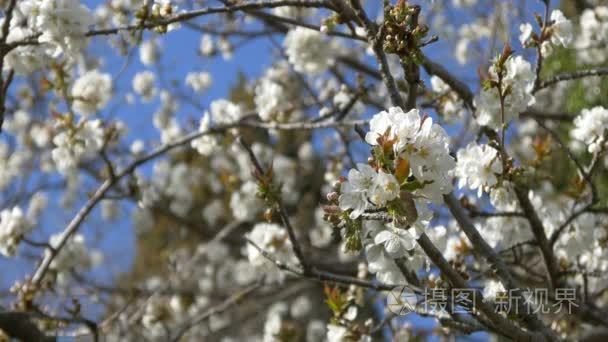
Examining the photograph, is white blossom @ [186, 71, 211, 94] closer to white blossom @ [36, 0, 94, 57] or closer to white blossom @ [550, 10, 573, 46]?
white blossom @ [36, 0, 94, 57]

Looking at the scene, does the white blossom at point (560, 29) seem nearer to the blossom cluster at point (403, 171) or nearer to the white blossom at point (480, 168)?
the white blossom at point (480, 168)

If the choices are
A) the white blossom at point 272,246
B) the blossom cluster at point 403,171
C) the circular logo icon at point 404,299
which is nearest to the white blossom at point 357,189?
the blossom cluster at point 403,171

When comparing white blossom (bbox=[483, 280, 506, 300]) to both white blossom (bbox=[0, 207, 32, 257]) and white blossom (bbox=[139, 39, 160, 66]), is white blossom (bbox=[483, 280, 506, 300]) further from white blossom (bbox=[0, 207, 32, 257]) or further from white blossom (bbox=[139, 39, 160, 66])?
white blossom (bbox=[139, 39, 160, 66])

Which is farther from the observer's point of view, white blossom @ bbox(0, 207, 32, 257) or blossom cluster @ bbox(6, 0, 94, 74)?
white blossom @ bbox(0, 207, 32, 257)

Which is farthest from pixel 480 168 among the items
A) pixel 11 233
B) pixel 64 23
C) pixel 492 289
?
pixel 11 233

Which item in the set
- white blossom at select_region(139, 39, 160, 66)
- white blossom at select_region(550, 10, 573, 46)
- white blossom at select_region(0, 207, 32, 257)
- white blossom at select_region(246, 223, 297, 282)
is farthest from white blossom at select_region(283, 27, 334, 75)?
white blossom at select_region(139, 39, 160, 66)

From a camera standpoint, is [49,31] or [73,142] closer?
[49,31]

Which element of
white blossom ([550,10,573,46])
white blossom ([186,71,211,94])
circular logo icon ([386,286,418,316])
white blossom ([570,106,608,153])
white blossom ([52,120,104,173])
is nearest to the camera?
circular logo icon ([386,286,418,316])

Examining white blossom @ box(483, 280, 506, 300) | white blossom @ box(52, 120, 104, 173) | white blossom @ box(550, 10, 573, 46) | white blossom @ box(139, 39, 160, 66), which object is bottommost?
white blossom @ box(483, 280, 506, 300)

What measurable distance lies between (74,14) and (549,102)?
3596 millimetres

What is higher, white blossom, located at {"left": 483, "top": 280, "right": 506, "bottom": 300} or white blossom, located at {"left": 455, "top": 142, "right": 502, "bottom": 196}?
white blossom, located at {"left": 455, "top": 142, "right": 502, "bottom": 196}

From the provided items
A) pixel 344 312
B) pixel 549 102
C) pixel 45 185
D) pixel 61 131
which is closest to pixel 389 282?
pixel 344 312

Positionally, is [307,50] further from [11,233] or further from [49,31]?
[11,233]

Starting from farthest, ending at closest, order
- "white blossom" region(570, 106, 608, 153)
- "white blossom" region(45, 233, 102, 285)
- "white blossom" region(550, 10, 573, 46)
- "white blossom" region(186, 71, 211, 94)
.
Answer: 1. "white blossom" region(186, 71, 211, 94)
2. "white blossom" region(45, 233, 102, 285)
3. "white blossom" region(570, 106, 608, 153)
4. "white blossom" region(550, 10, 573, 46)
